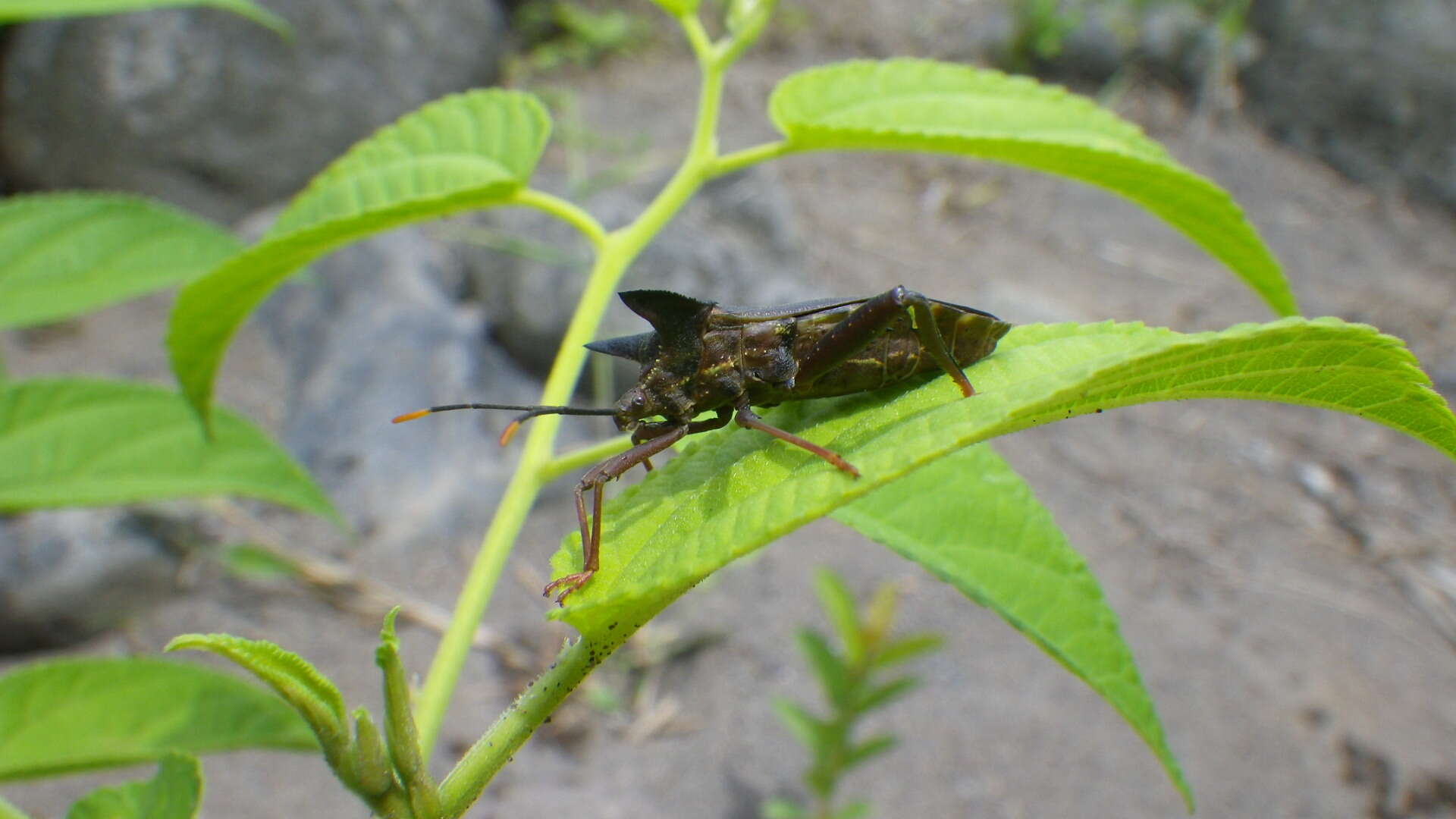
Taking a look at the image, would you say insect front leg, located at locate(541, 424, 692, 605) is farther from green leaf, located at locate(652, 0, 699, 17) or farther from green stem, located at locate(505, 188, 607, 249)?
green leaf, located at locate(652, 0, 699, 17)

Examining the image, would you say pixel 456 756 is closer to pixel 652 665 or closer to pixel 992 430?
pixel 652 665

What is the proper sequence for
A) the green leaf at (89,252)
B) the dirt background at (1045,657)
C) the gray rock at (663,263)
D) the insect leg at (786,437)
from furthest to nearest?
the gray rock at (663,263), the dirt background at (1045,657), the green leaf at (89,252), the insect leg at (786,437)

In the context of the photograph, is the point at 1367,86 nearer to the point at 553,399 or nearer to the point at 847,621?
the point at 847,621

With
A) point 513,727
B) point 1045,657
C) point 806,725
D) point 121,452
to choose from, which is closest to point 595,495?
point 513,727

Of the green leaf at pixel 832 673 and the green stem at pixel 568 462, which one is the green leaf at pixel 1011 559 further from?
the green leaf at pixel 832 673

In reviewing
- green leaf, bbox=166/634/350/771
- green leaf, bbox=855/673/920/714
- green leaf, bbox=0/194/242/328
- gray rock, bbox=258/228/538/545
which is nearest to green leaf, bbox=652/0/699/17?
green leaf, bbox=0/194/242/328

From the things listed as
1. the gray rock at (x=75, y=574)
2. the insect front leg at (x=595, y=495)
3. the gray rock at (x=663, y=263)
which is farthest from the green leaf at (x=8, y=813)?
the gray rock at (x=663, y=263)
